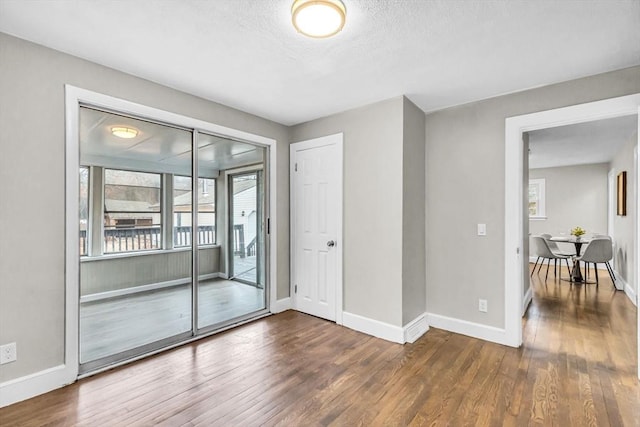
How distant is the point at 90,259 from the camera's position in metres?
2.52

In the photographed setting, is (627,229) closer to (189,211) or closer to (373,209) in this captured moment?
(373,209)

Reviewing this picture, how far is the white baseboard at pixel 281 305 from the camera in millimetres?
3887

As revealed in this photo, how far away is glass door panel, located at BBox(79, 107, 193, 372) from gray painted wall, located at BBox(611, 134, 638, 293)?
18.8 feet

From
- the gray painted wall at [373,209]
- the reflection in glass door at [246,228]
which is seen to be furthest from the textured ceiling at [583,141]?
the reflection in glass door at [246,228]

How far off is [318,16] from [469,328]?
311 centimetres

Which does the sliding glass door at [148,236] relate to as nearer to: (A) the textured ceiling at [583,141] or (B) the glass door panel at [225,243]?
(B) the glass door panel at [225,243]

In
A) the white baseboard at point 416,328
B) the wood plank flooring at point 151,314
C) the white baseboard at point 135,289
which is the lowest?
the white baseboard at point 416,328

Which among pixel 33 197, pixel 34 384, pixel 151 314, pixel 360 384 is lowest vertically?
pixel 360 384

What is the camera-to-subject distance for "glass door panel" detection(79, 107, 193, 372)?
2.52m

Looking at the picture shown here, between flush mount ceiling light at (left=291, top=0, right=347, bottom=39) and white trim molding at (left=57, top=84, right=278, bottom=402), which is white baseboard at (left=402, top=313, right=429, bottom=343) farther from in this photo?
white trim molding at (left=57, top=84, right=278, bottom=402)

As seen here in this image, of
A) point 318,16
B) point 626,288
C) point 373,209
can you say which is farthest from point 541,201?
point 318,16

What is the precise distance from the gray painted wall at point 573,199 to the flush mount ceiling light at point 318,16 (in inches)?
314

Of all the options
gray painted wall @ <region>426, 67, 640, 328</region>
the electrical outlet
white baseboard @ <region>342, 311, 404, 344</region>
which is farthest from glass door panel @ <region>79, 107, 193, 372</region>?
gray painted wall @ <region>426, 67, 640, 328</region>

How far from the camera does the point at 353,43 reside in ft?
7.01
